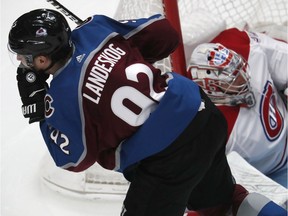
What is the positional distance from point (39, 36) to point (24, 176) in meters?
0.79

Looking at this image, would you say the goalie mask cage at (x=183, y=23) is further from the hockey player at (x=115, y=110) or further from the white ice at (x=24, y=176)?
the hockey player at (x=115, y=110)

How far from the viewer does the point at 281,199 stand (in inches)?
59.4

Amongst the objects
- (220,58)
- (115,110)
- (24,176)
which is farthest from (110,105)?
(24,176)

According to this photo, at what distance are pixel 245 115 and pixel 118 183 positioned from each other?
444 mm

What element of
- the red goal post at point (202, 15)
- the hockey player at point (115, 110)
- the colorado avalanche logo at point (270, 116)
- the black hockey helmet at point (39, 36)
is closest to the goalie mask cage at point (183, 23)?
the red goal post at point (202, 15)

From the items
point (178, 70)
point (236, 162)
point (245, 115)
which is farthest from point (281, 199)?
point (178, 70)

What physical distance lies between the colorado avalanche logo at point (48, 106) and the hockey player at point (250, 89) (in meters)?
0.68

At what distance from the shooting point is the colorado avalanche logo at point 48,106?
3.27ft

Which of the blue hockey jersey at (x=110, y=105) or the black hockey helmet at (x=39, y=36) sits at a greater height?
the black hockey helmet at (x=39, y=36)

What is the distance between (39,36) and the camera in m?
0.96

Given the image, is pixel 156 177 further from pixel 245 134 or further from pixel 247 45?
pixel 247 45

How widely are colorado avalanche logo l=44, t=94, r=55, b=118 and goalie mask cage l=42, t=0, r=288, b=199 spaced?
554 millimetres

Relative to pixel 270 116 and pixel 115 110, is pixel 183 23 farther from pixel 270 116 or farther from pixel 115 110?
pixel 115 110

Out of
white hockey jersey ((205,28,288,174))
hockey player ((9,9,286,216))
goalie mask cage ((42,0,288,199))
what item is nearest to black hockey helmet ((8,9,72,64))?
hockey player ((9,9,286,216))
